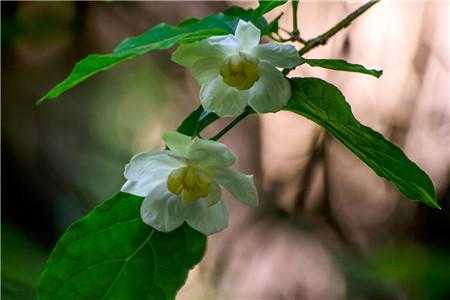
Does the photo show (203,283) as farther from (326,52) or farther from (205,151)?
(205,151)

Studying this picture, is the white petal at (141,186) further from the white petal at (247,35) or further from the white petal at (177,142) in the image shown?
the white petal at (247,35)

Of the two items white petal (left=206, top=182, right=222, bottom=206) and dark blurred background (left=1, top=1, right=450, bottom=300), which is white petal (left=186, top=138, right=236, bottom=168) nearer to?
white petal (left=206, top=182, right=222, bottom=206)

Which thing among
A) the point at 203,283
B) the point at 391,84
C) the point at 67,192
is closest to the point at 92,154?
the point at 67,192

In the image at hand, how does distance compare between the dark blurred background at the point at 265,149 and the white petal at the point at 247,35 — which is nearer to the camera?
the white petal at the point at 247,35

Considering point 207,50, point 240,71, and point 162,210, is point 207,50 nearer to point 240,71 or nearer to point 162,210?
point 240,71

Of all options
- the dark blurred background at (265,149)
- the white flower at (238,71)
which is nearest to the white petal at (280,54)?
the white flower at (238,71)

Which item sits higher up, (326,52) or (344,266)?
(326,52)

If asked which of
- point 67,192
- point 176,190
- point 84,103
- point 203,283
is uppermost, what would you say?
point 176,190

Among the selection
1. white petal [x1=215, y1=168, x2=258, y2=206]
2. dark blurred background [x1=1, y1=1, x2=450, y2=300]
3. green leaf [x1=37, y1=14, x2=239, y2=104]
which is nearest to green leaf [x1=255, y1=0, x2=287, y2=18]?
green leaf [x1=37, y1=14, x2=239, y2=104]
